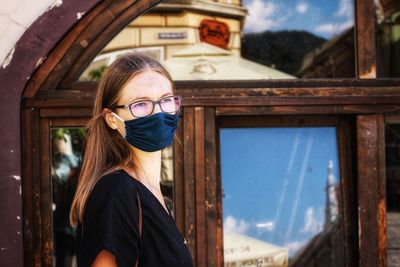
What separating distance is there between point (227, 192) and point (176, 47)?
0.90m

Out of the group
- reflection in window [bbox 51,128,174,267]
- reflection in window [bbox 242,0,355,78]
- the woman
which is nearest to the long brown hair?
the woman

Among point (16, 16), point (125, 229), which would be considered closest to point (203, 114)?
point (16, 16)

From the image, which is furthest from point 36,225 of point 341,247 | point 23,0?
point 341,247

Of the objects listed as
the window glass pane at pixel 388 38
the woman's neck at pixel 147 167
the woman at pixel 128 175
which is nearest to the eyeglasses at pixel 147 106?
the woman at pixel 128 175

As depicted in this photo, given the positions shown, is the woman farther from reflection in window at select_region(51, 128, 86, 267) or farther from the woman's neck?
reflection in window at select_region(51, 128, 86, 267)

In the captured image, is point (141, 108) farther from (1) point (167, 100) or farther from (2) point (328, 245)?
(2) point (328, 245)

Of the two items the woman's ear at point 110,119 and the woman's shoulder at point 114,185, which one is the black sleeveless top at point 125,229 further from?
the woman's ear at point 110,119

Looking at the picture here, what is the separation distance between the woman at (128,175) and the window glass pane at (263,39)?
1.65 metres

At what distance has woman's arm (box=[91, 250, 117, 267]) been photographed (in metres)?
1.93

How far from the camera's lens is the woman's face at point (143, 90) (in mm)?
2160

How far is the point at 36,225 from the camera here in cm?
362

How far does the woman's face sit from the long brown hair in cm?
2

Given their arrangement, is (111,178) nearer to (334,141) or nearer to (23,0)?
(23,0)

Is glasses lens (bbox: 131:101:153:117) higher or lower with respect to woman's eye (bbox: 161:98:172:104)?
lower
